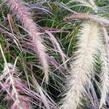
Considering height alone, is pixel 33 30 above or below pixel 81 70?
above

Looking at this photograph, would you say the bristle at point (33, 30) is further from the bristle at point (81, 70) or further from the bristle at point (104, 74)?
the bristle at point (104, 74)

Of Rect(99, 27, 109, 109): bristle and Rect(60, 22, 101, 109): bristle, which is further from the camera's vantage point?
Rect(99, 27, 109, 109): bristle

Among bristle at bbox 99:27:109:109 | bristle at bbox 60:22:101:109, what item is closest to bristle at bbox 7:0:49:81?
bristle at bbox 60:22:101:109

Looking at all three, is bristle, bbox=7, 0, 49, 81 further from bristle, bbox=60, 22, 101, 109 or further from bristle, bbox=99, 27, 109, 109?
bristle, bbox=99, 27, 109, 109

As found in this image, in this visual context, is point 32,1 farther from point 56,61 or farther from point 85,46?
point 85,46

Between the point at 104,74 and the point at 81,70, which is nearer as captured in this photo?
the point at 81,70

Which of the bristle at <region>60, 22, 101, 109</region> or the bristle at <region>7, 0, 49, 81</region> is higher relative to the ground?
the bristle at <region>7, 0, 49, 81</region>

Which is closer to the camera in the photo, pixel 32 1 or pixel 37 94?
pixel 37 94

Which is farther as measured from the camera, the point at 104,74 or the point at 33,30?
the point at 104,74

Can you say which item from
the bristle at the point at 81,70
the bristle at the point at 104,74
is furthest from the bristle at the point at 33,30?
the bristle at the point at 104,74

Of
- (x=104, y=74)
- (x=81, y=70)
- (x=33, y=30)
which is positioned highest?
(x=33, y=30)

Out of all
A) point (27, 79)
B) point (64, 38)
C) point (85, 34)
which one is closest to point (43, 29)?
point (64, 38)
